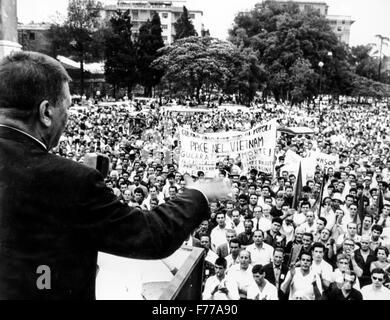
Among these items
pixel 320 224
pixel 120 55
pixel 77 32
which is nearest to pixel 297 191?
pixel 320 224

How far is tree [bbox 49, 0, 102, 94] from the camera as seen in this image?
4762 cm

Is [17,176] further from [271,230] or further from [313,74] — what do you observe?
[313,74]

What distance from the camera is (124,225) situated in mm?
1207

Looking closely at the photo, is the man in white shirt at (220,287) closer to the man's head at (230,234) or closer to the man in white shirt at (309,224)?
the man's head at (230,234)

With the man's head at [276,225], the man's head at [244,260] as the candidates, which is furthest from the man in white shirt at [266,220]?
the man's head at [244,260]

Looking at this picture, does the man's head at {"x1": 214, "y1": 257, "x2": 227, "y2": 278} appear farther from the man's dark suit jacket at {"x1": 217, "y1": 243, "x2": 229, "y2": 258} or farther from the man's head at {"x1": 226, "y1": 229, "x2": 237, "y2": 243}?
the man's head at {"x1": 226, "y1": 229, "x2": 237, "y2": 243}

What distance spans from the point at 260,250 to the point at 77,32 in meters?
45.7

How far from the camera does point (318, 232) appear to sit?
6.65 m

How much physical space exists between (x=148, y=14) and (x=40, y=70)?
75.1m

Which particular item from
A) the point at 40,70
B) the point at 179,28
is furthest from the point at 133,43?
the point at 40,70

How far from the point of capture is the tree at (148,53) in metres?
47.6

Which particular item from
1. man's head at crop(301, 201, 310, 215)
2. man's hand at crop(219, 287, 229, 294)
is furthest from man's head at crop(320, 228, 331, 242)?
man's hand at crop(219, 287, 229, 294)

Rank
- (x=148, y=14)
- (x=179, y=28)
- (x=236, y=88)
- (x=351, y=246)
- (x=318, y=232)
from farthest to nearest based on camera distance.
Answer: (x=148, y=14)
(x=179, y=28)
(x=236, y=88)
(x=318, y=232)
(x=351, y=246)
